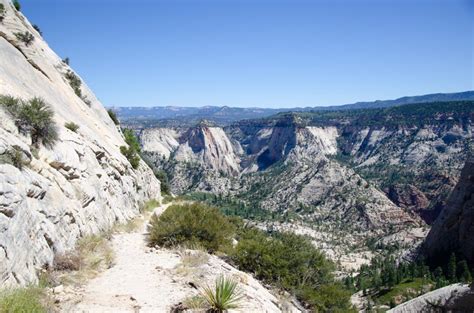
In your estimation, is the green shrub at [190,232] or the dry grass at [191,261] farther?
the green shrub at [190,232]

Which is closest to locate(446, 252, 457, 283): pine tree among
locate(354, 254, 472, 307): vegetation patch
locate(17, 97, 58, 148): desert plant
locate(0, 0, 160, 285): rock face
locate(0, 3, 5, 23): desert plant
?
locate(354, 254, 472, 307): vegetation patch

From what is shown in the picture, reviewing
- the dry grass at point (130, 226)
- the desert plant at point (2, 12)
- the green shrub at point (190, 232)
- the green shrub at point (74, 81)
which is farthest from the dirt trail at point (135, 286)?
the green shrub at point (74, 81)

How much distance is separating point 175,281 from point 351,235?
330ft

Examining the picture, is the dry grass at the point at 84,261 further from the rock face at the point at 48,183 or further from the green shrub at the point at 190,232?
the green shrub at the point at 190,232

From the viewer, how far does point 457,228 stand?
255 ft

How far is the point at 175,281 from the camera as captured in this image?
37.0 ft

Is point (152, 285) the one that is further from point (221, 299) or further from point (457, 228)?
point (457, 228)

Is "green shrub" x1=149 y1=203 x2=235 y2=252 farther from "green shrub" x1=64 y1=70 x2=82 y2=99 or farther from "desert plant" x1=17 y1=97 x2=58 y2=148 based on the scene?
"green shrub" x1=64 y1=70 x2=82 y2=99

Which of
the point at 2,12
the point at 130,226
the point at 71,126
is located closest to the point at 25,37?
the point at 2,12

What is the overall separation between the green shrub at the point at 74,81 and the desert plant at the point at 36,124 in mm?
18875

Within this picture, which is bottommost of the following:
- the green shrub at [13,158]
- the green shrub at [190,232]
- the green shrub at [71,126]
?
the green shrub at [190,232]

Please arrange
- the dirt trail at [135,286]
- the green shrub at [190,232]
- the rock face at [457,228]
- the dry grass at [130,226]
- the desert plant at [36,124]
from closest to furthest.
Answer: the dirt trail at [135,286] → the desert plant at [36,124] → the green shrub at [190,232] → the dry grass at [130,226] → the rock face at [457,228]

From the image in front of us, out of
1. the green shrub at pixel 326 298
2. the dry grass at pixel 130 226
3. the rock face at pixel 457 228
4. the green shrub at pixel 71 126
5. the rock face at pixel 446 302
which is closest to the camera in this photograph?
the rock face at pixel 446 302

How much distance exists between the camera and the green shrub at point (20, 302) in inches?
271
